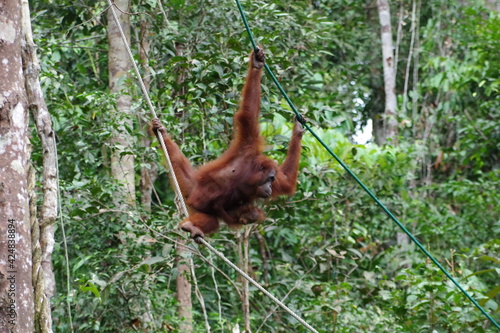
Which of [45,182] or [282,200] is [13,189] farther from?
[282,200]

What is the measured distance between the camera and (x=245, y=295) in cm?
452

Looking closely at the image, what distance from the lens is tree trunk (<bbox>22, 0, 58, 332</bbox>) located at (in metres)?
3.00

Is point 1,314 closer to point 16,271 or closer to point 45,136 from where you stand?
point 16,271

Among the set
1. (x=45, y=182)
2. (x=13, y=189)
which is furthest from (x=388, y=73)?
(x=13, y=189)

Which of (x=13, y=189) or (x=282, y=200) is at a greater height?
(x=13, y=189)

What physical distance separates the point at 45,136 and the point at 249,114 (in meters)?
1.16

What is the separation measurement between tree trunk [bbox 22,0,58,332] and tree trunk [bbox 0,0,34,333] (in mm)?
383

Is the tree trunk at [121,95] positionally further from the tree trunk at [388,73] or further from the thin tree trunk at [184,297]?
the tree trunk at [388,73]

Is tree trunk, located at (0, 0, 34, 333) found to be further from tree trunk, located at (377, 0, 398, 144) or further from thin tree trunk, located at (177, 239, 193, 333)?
tree trunk, located at (377, 0, 398, 144)

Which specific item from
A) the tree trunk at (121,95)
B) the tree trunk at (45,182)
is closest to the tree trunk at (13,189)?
the tree trunk at (45,182)

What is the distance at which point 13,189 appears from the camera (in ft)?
8.40

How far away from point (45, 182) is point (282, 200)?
174cm

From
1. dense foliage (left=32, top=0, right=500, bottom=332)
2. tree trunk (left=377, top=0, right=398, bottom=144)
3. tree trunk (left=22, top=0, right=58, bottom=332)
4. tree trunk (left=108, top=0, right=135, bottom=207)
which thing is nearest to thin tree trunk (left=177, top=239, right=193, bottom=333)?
dense foliage (left=32, top=0, right=500, bottom=332)

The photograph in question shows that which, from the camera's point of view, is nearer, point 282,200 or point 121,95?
point 282,200
